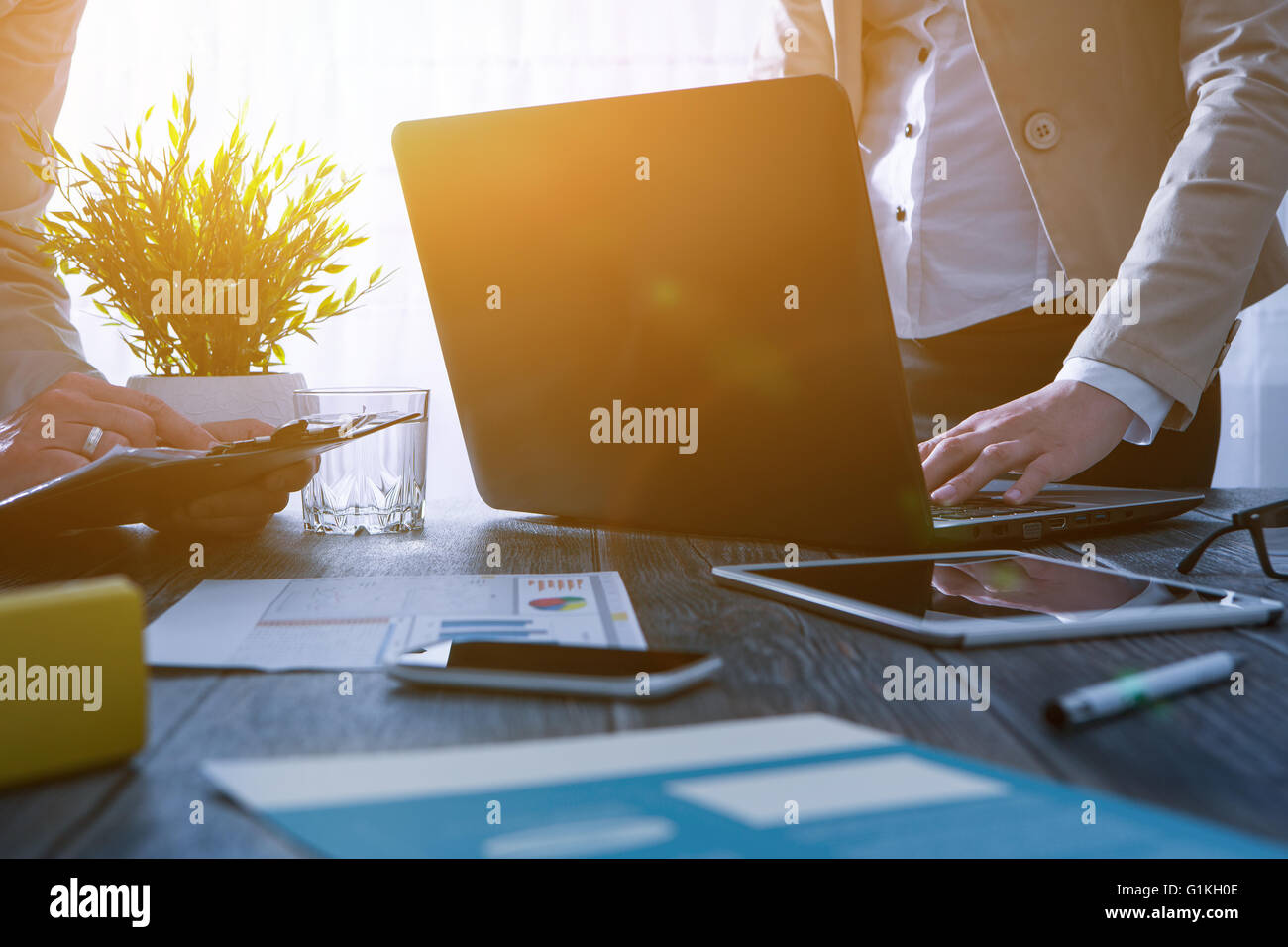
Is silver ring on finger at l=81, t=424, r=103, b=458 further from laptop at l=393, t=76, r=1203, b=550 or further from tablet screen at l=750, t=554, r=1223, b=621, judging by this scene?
tablet screen at l=750, t=554, r=1223, b=621

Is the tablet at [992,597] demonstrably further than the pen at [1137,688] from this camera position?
Yes

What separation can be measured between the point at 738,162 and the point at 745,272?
3.4 inches

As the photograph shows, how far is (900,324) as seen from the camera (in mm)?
1567

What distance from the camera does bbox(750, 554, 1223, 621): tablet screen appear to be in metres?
0.60

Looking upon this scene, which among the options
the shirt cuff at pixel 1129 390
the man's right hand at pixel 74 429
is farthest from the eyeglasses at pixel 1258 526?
the man's right hand at pixel 74 429

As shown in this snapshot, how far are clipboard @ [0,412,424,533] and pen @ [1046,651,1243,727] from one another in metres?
0.67

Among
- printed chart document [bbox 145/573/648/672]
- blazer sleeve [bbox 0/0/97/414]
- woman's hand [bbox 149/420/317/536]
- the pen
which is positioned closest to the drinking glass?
woman's hand [bbox 149/420/317/536]

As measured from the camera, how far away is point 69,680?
39 centimetres

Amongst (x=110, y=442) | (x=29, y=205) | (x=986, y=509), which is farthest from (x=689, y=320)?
(x=29, y=205)

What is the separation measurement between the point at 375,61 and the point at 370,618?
249 centimetres

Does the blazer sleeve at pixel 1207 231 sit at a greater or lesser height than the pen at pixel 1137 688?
greater

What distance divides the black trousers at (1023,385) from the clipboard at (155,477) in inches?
29.0

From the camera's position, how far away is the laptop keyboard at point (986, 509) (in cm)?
89

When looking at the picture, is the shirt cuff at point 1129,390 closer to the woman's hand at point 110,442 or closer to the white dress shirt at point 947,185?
the white dress shirt at point 947,185
